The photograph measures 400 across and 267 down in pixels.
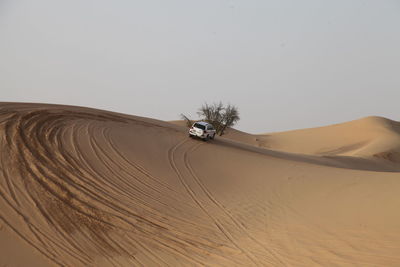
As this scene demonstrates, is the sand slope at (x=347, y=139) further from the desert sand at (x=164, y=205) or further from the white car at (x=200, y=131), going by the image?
the desert sand at (x=164, y=205)

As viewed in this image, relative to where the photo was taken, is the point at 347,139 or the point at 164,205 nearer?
the point at 164,205

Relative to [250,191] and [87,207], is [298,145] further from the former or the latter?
[87,207]

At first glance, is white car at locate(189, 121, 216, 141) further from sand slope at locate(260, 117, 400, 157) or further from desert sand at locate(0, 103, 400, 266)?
sand slope at locate(260, 117, 400, 157)

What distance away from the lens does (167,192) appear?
11586 mm

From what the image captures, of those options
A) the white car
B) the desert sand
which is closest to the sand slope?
the white car

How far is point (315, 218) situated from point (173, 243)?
15.6ft

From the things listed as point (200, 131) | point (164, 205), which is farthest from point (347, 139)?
point (164, 205)

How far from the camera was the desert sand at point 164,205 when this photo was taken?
7.30 m

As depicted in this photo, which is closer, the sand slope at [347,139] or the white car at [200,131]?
the white car at [200,131]

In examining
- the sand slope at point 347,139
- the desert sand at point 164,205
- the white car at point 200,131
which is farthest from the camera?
the sand slope at point 347,139

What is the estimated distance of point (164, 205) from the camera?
1043cm

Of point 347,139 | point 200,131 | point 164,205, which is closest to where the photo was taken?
point 164,205

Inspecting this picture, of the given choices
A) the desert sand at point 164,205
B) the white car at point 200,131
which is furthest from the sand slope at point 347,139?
the desert sand at point 164,205

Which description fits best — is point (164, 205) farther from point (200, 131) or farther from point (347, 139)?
point (347, 139)
